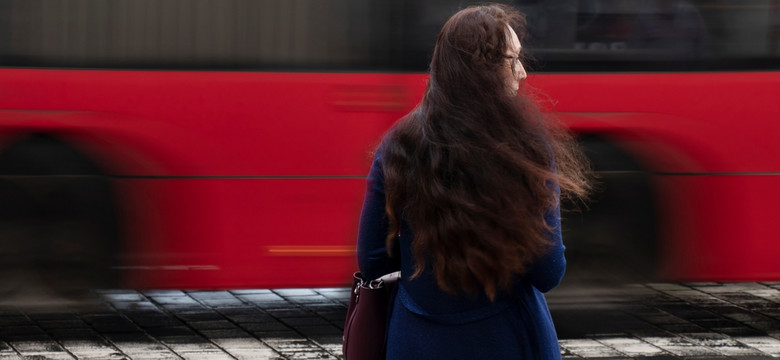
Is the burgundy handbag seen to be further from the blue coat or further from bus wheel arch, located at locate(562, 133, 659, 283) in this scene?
bus wheel arch, located at locate(562, 133, 659, 283)

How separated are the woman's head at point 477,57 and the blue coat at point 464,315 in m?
0.24

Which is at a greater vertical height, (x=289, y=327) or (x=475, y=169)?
(x=475, y=169)

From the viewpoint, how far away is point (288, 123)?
548 cm

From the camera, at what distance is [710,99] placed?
18.6 feet

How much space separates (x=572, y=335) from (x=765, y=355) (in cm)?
100

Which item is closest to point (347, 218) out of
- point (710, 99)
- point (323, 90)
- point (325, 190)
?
point (325, 190)

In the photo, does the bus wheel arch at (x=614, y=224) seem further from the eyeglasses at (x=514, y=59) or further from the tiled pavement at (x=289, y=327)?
the eyeglasses at (x=514, y=59)

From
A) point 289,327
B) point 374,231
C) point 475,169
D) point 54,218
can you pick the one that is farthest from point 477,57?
point 289,327

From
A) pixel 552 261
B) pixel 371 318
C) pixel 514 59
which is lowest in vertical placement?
pixel 371 318

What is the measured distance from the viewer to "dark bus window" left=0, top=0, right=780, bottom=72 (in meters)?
5.41

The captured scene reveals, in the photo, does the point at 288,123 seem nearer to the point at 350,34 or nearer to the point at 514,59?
the point at 350,34

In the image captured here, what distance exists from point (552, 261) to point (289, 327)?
405cm

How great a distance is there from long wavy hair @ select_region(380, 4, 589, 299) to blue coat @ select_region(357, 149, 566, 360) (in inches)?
2.3

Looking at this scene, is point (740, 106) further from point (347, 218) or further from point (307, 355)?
point (307, 355)
